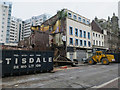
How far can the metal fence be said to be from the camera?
8636mm

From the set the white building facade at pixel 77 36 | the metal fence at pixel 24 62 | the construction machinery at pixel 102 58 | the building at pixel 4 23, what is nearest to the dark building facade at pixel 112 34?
the white building facade at pixel 77 36

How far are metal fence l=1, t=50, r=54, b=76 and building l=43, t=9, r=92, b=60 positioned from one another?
34.8 feet

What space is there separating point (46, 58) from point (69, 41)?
14.1 meters

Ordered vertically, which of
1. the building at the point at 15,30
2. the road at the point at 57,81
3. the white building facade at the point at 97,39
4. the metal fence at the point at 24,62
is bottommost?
the road at the point at 57,81

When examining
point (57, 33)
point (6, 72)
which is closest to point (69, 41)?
point (57, 33)

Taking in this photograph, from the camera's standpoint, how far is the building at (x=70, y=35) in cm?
2394

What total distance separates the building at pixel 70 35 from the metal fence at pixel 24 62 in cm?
1060

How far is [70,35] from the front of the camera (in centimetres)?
2506

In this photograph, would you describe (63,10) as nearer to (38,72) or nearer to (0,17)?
(38,72)

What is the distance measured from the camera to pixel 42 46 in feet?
70.4

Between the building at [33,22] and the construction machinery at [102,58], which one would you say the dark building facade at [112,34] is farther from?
the building at [33,22]

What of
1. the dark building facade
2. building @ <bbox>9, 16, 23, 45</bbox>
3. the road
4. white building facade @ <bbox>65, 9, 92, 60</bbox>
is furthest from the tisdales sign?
building @ <bbox>9, 16, 23, 45</bbox>

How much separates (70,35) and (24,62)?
17289mm

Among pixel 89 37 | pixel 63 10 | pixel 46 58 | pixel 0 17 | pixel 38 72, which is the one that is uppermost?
pixel 0 17
